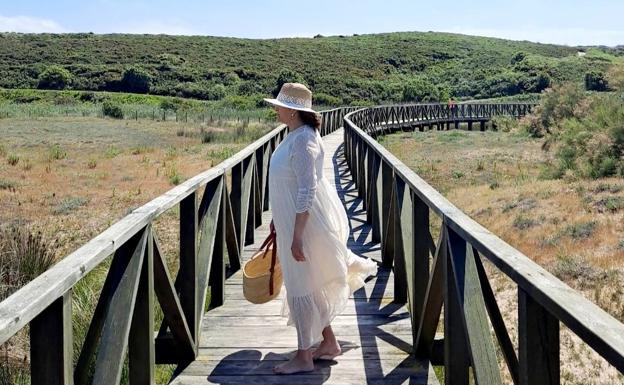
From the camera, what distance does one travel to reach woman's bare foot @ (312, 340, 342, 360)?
3.87 meters

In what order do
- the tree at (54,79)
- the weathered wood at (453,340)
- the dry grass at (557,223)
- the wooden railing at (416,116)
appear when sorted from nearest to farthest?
the weathered wood at (453,340) → the dry grass at (557,223) → the wooden railing at (416,116) → the tree at (54,79)

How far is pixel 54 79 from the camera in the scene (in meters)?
63.4

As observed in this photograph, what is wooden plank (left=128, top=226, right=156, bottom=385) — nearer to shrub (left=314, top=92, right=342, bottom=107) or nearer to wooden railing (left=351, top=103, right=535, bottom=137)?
wooden railing (left=351, top=103, right=535, bottom=137)

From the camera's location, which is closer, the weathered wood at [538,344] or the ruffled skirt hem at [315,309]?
the weathered wood at [538,344]

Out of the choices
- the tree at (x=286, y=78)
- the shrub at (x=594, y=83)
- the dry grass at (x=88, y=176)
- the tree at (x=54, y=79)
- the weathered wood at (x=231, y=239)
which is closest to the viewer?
the weathered wood at (x=231, y=239)

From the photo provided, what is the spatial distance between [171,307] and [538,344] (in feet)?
6.77

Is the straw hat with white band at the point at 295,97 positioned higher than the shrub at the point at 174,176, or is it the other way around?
the straw hat with white band at the point at 295,97

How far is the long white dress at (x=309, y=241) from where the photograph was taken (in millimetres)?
3555

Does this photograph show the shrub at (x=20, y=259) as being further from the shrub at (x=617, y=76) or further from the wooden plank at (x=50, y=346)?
the shrub at (x=617, y=76)

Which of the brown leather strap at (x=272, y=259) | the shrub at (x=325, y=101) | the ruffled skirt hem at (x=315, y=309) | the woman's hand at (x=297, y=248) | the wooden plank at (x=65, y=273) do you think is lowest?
the ruffled skirt hem at (x=315, y=309)

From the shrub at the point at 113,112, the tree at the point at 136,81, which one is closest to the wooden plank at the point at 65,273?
the shrub at the point at 113,112

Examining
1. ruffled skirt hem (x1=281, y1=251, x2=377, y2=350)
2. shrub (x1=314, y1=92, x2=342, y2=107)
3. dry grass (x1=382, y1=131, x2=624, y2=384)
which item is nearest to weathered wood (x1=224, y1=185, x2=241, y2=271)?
ruffled skirt hem (x1=281, y1=251, x2=377, y2=350)

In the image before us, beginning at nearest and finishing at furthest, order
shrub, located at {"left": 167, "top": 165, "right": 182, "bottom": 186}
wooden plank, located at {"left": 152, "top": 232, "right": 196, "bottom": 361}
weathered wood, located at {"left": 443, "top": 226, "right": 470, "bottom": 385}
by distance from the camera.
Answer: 1. weathered wood, located at {"left": 443, "top": 226, "right": 470, "bottom": 385}
2. wooden plank, located at {"left": 152, "top": 232, "right": 196, "bottom": 361}
3. shrub, located at {"left": 167, "top": 165, "right": 182, "bottom": 186}

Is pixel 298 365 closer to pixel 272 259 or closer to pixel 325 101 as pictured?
pixel 272 259
